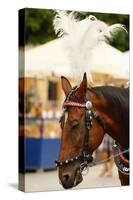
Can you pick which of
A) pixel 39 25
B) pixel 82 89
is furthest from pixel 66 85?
pixel 39 25

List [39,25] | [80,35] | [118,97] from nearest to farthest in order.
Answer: [39,25] < [118,97] < [80,35]

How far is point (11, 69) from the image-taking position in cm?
520

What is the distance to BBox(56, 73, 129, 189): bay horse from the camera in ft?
17.3

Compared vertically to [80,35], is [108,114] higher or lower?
lower

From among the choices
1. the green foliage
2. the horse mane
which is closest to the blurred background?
the green foliage

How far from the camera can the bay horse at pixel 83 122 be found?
5.28m

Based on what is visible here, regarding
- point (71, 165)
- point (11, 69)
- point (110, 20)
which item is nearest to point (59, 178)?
point (71, 165)

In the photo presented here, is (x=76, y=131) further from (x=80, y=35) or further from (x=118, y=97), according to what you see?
(x=80, y=35)

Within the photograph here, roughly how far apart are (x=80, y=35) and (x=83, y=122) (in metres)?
0.73

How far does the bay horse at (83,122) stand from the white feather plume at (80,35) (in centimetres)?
13

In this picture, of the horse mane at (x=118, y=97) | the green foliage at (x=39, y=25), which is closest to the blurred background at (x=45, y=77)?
the green foliage at (x=39, y=25)

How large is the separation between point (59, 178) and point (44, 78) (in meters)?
0.81

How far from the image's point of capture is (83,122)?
532cm

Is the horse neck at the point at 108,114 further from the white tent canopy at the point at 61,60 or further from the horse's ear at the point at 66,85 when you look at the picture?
the white tent canopy at the point at 61,60
